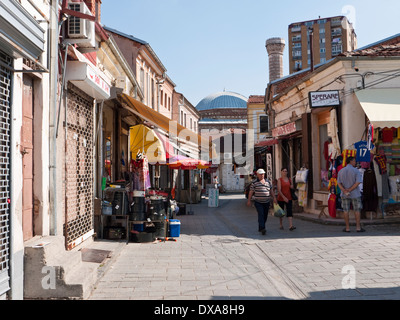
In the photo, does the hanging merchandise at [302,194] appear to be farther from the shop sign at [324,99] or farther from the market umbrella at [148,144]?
the market umbrella at [148,144]

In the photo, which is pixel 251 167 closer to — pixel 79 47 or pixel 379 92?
pixel 379 92

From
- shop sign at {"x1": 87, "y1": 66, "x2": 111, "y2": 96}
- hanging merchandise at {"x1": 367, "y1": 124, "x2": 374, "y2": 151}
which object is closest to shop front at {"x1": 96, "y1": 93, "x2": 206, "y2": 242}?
shop sign at {"x1": 87, "y1": 66, "x2": 111, "y2": 96}

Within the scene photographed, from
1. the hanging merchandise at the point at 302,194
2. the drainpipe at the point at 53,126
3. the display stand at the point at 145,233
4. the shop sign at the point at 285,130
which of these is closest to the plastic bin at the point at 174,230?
the display stand at the point at 145,233

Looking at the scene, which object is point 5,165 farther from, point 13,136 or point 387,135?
point 387,135

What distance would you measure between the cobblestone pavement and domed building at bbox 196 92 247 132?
43.4m

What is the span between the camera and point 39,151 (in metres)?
5.76

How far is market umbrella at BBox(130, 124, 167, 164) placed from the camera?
40.3 ft

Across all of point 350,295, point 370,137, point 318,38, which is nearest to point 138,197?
point 350,295

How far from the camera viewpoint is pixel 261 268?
22.4ft

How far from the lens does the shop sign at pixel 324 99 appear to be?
1235cm

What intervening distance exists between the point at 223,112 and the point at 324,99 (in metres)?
43.9

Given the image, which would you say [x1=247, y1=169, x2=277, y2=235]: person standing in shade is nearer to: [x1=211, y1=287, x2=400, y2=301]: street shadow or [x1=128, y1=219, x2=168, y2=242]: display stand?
[x1=128, y1=219, x2=168, y2=242]: display stand

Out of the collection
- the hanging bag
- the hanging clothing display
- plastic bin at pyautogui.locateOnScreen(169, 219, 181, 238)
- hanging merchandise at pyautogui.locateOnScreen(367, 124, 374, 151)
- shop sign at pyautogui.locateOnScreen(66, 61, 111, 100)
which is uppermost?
shop sign at pyautogui.locateOnScreen(66, 61, 111, 100)

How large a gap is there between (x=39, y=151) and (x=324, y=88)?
1040 centimetres
